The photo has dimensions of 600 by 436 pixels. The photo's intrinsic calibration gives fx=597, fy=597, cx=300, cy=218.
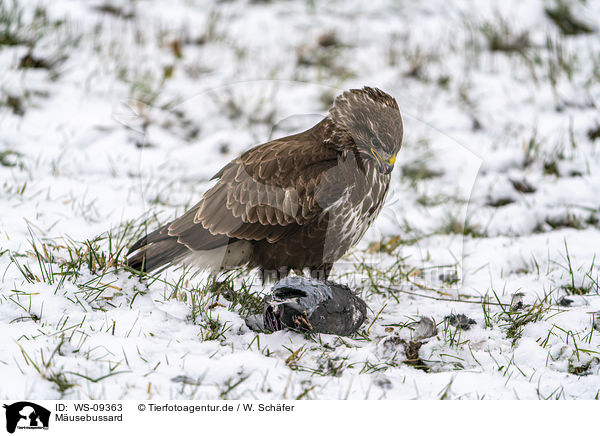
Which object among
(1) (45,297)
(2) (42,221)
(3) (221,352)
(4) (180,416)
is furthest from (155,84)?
(4) (180,416)

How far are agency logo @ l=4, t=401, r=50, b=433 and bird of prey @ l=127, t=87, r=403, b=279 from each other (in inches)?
39.2

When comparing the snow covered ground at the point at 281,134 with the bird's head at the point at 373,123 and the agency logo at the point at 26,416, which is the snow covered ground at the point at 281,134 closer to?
the agency logo at the point at 26,416

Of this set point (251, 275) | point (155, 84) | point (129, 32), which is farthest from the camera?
point (129, 32)

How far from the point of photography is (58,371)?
2.21 m

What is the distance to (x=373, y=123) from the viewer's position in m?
2.83

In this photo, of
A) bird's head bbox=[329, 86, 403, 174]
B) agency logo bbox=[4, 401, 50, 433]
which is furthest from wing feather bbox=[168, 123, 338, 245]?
agency logo bbox=[4, 401, 50, 433]

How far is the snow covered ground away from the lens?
7.96 ft

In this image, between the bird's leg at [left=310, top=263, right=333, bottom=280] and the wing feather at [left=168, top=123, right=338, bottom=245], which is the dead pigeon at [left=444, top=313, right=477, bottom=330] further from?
the wing feather at [left=168, top=123, right=338, bottom=245]

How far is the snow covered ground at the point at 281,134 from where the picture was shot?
2.43m

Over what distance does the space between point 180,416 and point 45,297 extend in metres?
1.02

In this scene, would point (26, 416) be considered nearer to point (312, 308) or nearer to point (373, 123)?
point (312, 308)

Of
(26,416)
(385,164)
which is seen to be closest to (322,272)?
(385,164)

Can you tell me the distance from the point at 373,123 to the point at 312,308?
3.00 feet

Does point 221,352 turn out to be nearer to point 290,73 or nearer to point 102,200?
point 102,200
